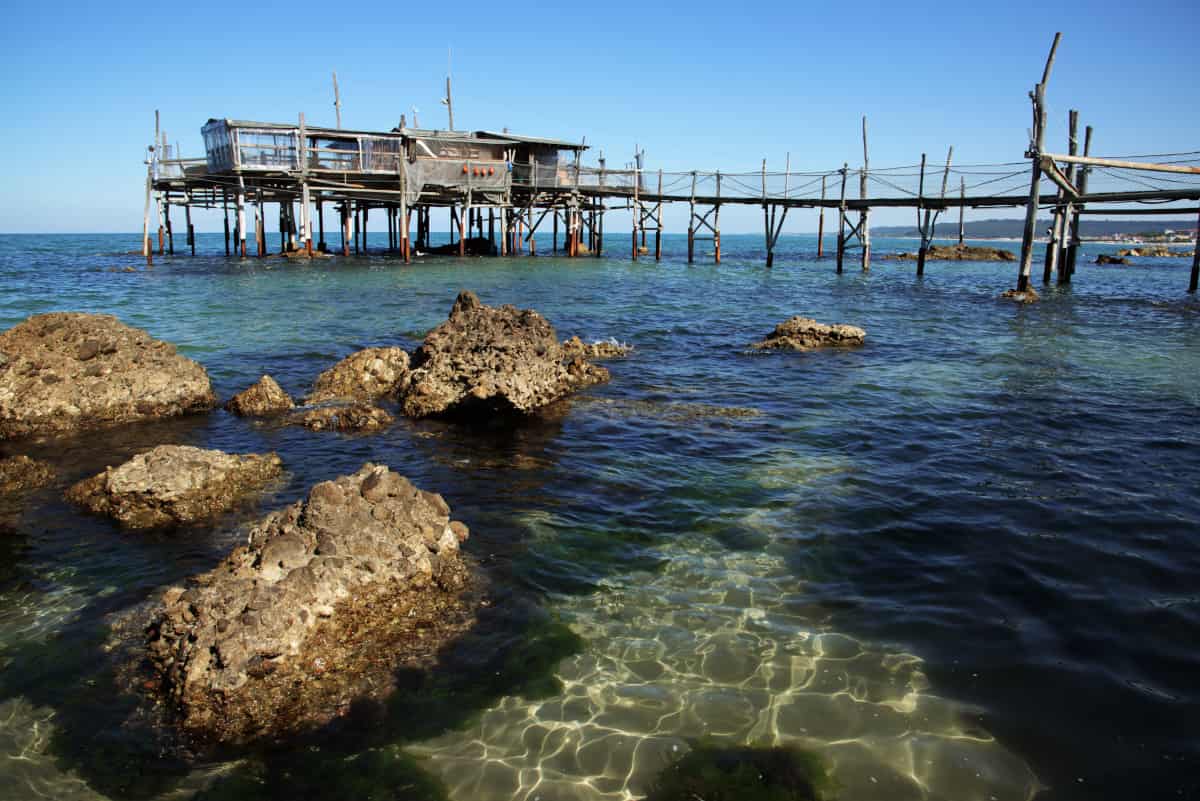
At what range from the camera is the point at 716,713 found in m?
4.22

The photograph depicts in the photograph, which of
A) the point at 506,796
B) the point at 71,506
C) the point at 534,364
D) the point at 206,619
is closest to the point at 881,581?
the point at 506,796

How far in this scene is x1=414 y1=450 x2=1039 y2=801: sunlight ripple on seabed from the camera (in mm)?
3754

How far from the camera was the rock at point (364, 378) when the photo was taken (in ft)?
36.2

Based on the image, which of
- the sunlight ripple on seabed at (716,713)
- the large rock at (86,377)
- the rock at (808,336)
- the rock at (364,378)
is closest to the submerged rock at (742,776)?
the sunlight ripple on seabed at (716,713)

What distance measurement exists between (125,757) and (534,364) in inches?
275

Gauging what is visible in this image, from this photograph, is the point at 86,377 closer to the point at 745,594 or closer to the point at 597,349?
the point at 597,349

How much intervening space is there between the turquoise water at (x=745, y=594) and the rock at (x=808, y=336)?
2961mm

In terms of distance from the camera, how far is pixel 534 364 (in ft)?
33.4

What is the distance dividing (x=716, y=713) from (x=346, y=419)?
22.2 ft

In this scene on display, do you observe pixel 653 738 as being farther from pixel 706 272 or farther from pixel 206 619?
pixel 706 272

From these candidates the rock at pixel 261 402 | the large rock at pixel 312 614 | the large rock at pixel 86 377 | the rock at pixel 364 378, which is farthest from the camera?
the rock at pixel 364 378

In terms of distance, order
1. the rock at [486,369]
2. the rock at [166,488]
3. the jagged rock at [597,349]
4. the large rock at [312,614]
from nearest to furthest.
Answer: the large rock at [312,614]
the rock at [166,488]
the rock at [486,369]
the jagged rock at [597,349]

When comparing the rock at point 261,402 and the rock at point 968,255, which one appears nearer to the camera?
the rock at point 261,402

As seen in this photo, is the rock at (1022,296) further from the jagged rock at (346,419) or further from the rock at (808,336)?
the jagged rock at (346,419)
